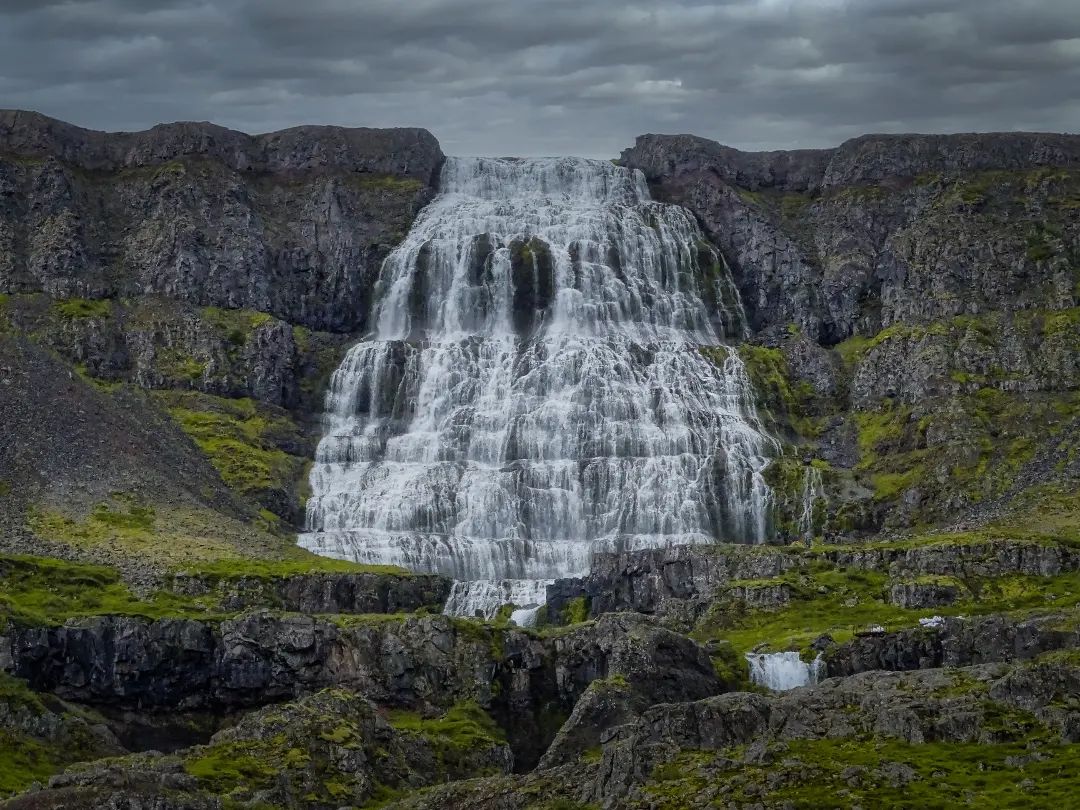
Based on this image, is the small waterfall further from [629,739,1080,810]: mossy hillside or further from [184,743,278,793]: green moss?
[184,743,278,793]: green moss

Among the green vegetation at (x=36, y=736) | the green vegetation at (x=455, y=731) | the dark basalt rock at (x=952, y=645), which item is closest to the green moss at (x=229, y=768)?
the green vegetation at (x=36, y=736)

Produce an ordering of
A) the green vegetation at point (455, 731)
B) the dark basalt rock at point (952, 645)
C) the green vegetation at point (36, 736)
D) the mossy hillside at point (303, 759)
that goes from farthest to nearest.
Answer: the dark basalt rock at point (952, 645)
the green vegetation at point (455, 731)
the green vegetation at point (36, 736)
the mossy hillside at point (303, 759)

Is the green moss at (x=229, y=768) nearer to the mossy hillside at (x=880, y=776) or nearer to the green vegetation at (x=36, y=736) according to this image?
the green vegetation at (x=36, y=736)

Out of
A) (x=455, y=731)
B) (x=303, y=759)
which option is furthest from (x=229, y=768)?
(x=455, y=731)

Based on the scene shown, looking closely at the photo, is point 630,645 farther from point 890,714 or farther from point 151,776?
point 151,776

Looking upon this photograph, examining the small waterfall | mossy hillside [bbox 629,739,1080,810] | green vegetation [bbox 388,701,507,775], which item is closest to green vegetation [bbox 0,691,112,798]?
green vegetation [bbox 388,701,507,775]
